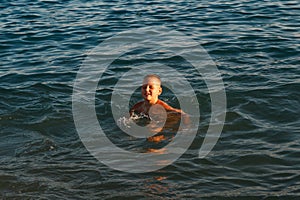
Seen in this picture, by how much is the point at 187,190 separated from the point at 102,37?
28.7 ft

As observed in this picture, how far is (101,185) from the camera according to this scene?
22.4ft

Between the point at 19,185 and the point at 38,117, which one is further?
the point at 38,117

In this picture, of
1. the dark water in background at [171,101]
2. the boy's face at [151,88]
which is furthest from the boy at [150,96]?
the dark water in background at [171,101]

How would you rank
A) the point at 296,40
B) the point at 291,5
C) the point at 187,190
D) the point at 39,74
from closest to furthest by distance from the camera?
the point at 187,190 < the point at 39,74 < the point at 296,40 < the point at 291,5

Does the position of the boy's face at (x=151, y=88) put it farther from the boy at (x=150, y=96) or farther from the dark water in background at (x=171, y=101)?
the dark water in background at (x=171, y=101)

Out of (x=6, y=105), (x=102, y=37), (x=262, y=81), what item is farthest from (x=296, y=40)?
(x=6, y=105)

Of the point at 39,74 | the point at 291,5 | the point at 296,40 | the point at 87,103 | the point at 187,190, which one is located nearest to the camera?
the point at 187,190

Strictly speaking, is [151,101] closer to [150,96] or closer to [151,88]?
[150,96]

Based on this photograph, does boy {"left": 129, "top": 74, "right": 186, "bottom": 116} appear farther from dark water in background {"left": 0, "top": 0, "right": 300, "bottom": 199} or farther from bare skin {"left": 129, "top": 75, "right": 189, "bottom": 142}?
dark water in background {"left": 0, "top": 0, "right": 300, "bottom": 199}

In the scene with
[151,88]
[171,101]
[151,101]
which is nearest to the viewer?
[151,88]

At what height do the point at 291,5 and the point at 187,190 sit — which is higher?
the point at 291,5

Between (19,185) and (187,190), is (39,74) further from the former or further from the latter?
(187,190)

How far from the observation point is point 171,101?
33.7ft

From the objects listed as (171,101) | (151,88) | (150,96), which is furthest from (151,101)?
(171,101)
